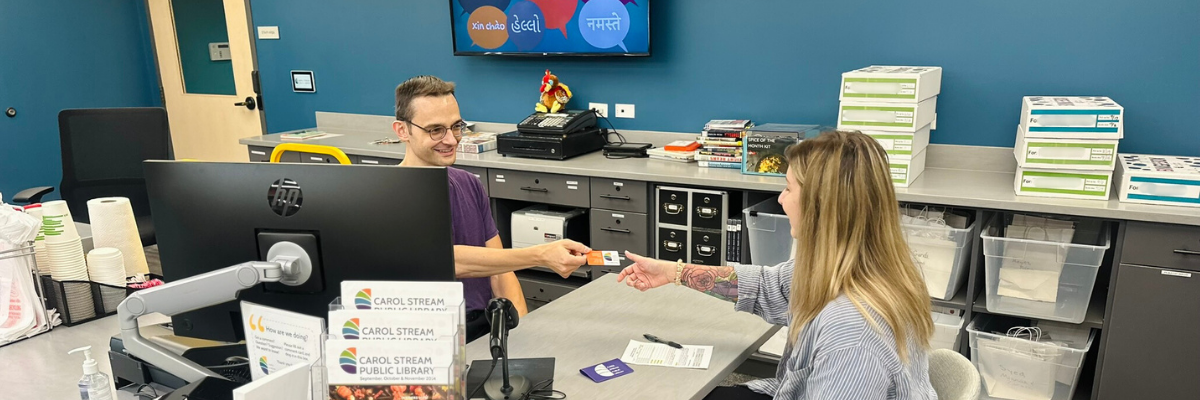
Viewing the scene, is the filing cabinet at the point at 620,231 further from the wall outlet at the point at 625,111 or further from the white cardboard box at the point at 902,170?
the white cardboard box at the point at 902,170

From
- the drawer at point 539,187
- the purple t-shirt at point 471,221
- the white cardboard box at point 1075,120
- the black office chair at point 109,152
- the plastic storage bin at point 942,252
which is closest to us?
the purple t-shirt at point 471,221

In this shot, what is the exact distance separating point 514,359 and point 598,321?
0.98 feet

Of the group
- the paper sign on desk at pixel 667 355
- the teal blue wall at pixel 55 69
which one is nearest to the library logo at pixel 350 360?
the paper sign on desk at pixel 667 355

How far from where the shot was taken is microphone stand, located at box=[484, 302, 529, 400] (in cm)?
141

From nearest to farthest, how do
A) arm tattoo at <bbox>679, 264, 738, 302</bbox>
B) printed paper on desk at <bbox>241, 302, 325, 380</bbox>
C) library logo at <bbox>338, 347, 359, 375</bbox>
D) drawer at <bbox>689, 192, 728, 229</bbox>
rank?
library logo at <bbox>338, 347, 359, 375</bbox>
printed paper on desk at <bbox>241, 302, 325, 380</bbox>
arm tattoo at <bbox>679, 264, 738, 302</bbox>
drawer at <bbox>689, 192, 728, 229</bbox>

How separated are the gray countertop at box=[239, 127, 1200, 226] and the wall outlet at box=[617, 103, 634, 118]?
0.19 m

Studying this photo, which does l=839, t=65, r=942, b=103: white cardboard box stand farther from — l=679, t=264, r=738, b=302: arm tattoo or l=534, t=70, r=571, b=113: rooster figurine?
l=534, t=70, r=571, b=113: rooster figurine

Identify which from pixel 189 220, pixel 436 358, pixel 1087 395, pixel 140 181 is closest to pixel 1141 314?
pixel 1087 395

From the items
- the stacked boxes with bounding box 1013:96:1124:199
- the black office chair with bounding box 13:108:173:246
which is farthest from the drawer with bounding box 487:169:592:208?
the stacked boxes with bounding box 1013:96:1124:199

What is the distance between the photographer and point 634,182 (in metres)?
3.18

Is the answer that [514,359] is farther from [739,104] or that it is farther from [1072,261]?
[739,104]

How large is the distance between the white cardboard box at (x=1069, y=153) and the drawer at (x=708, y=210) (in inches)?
42.1

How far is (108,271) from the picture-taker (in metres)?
1.92

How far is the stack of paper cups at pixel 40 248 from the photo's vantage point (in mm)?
1850
